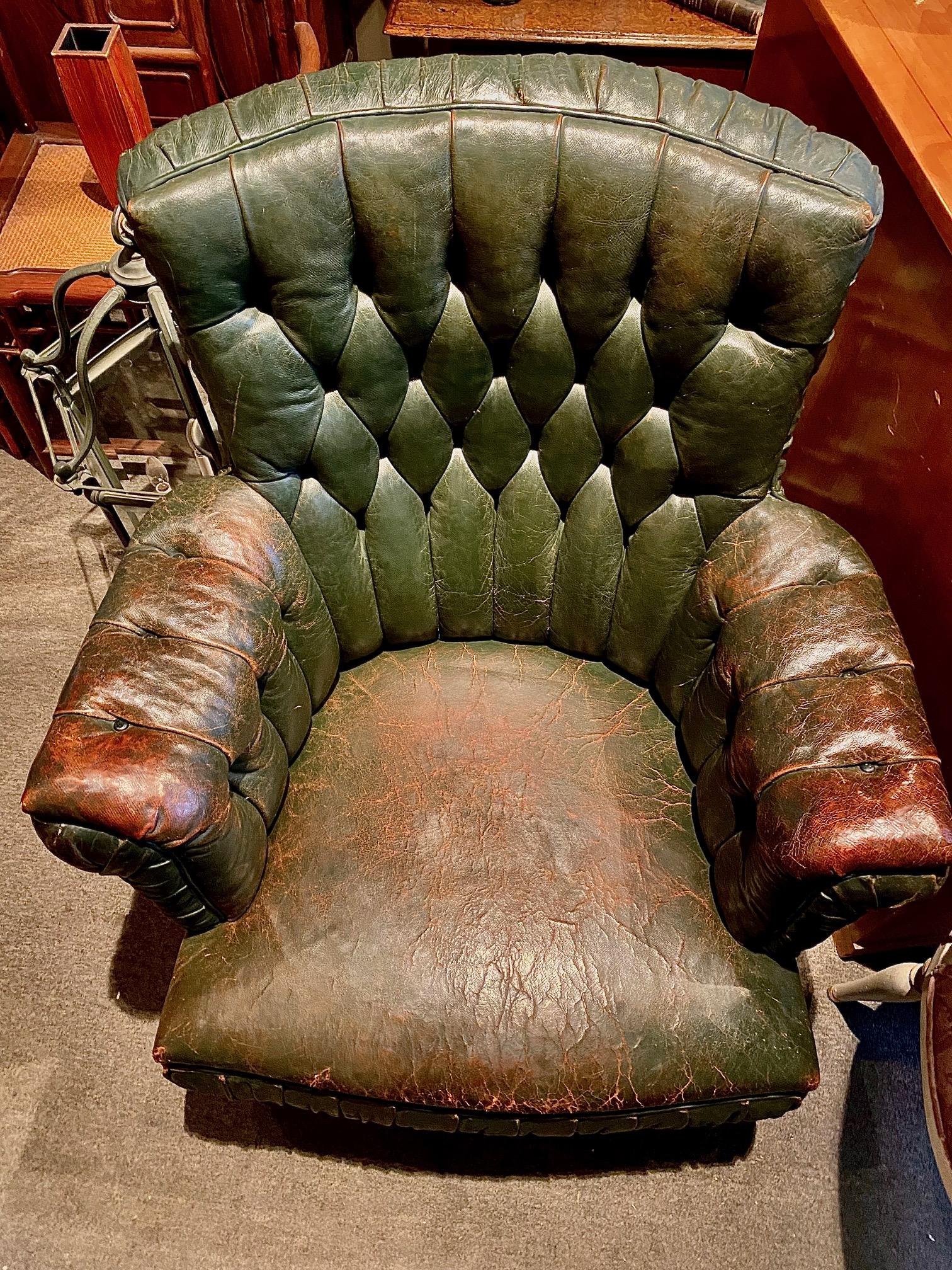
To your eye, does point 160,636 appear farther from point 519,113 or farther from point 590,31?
point 590,31

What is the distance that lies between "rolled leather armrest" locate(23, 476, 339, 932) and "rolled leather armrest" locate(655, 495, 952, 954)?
513mm

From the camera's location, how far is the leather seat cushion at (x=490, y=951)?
3.38 feet

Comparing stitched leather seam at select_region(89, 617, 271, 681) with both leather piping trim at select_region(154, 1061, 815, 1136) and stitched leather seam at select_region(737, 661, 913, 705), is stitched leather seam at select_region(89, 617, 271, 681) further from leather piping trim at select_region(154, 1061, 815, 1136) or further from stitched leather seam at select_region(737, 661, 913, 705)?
stitched leather seam at select_region(737, 661, 913, 705)

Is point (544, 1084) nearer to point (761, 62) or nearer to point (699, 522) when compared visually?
point (699, 522)

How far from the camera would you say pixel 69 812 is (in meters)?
0.92

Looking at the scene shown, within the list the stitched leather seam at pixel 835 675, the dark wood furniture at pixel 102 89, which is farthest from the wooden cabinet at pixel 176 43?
the stitched leather seam at pixel 835 675

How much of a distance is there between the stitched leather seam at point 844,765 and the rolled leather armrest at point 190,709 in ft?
1.95

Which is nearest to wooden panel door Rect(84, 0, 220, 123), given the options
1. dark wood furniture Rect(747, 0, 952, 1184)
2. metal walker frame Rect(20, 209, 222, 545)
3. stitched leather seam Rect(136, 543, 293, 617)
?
metal walker frame Rect(20, 209, 222, 545)

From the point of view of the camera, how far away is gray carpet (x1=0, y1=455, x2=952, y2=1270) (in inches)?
51.8

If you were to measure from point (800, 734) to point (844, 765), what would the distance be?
0.06 metres

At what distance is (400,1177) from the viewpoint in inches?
53.7

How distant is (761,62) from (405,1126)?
1758mm

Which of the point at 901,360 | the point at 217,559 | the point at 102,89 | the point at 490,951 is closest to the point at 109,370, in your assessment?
the point at 102,89

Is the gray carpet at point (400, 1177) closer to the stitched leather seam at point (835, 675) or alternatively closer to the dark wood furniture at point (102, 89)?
the stitched leather seam at point (835, 675)
